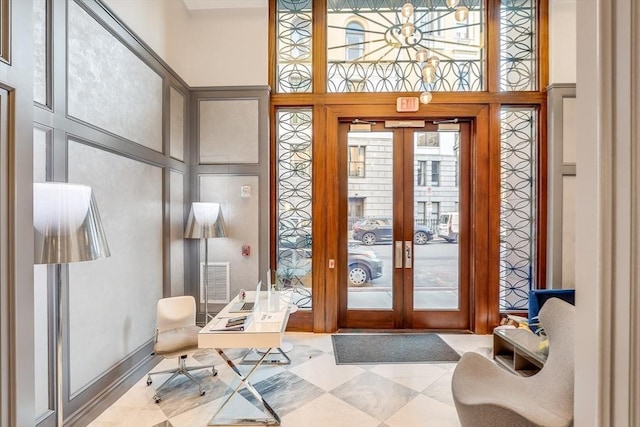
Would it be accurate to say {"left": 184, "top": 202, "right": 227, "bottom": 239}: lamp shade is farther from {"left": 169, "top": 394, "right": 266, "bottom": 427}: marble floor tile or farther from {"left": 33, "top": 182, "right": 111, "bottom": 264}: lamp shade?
{"left": 33, "top": 182, "right": 111, "bottom": 264}: lamp shade

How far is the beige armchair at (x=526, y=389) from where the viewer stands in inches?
70.4

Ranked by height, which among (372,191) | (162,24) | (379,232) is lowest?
(379,232)

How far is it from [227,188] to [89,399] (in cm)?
248

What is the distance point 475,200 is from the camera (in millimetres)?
4141

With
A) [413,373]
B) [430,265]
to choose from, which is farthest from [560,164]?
[413,373]

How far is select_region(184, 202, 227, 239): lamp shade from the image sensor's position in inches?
141

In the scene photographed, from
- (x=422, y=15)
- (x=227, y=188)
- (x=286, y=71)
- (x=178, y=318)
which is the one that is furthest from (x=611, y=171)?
(x=422, y=15)

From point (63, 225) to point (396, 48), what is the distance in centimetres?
411

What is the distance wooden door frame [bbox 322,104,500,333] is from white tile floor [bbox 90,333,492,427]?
98cm

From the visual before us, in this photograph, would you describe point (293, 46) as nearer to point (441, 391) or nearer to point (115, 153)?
point (115, 153)

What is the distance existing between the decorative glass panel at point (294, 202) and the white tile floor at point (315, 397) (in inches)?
42.6

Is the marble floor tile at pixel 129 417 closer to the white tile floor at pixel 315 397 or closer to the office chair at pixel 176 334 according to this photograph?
the white tile floor at pixel 315 397

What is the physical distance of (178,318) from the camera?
3.10m

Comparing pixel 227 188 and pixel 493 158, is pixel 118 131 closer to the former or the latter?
pixel 227 188
